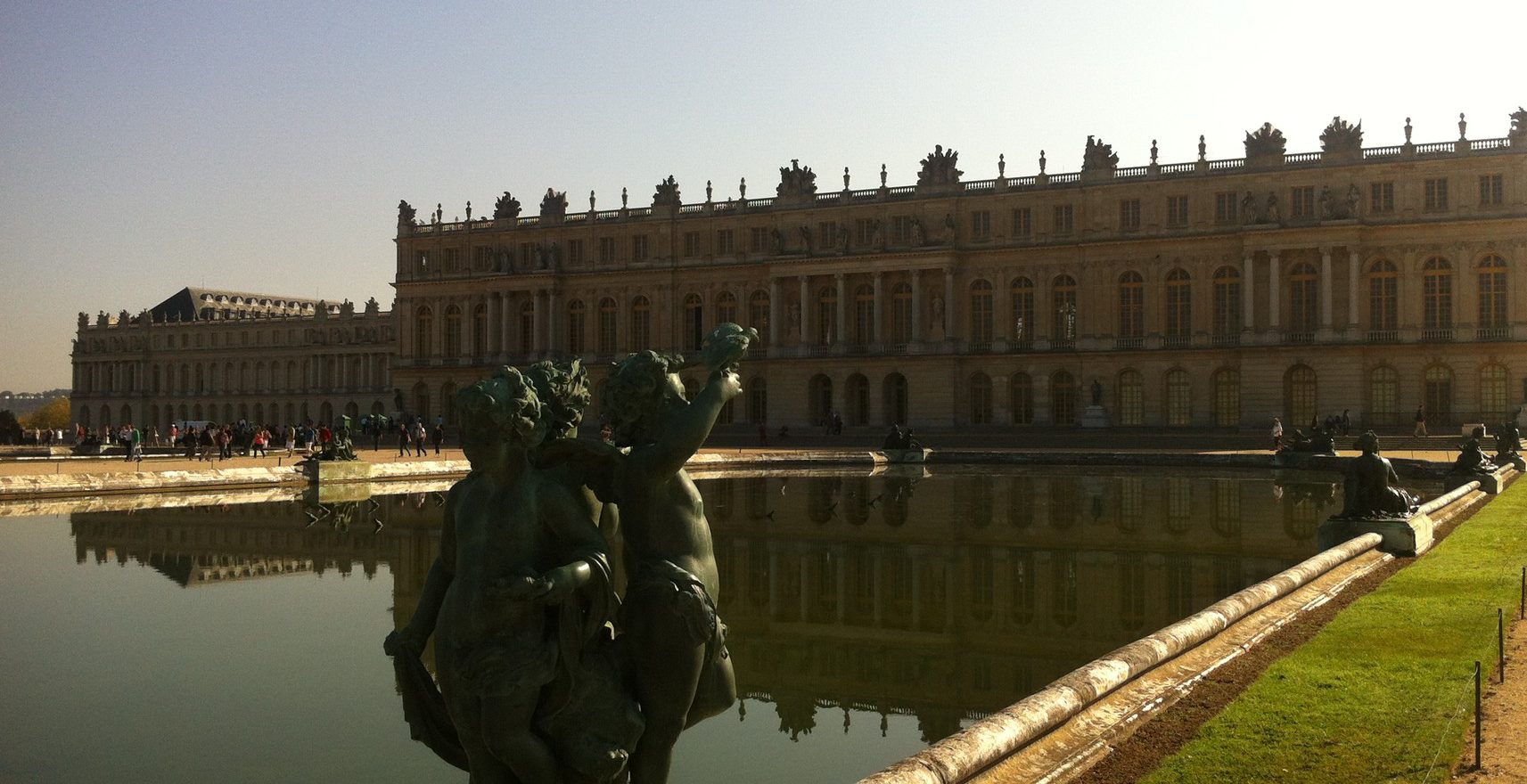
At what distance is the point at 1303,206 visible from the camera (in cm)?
5919

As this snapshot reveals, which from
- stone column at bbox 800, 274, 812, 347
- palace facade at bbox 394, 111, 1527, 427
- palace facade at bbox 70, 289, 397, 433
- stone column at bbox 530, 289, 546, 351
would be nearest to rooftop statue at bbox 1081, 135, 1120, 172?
palace facade at bbox 394, 111, 1527, 427

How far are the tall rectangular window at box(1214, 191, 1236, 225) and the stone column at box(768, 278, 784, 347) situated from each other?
23495mm

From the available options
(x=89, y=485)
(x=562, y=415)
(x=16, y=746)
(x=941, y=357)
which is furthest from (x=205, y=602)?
(x=941, y=357)

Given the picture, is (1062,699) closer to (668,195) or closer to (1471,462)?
(1471,462)

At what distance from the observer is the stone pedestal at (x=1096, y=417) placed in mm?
61125

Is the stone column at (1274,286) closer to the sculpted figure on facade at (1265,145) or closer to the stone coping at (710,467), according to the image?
the sculpted figure on facade at (1265,145)

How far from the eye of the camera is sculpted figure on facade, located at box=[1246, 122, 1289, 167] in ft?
196

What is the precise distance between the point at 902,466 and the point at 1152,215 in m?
27.1

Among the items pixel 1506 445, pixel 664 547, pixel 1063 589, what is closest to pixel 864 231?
pixel 1506 445

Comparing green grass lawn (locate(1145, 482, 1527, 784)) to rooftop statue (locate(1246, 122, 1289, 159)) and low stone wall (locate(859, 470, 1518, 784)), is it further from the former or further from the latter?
rooftop statue (locate(1246, 122, 1289, 159))

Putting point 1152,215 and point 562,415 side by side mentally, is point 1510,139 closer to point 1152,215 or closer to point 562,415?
point 1152,215

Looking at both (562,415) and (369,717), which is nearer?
(562,415)

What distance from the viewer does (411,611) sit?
12.9 metres

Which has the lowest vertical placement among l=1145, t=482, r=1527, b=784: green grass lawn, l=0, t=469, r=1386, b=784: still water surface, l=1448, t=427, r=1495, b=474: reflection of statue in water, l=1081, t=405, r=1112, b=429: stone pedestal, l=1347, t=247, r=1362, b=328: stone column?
l=0, t=469, r=1386, b=784: still water surface
